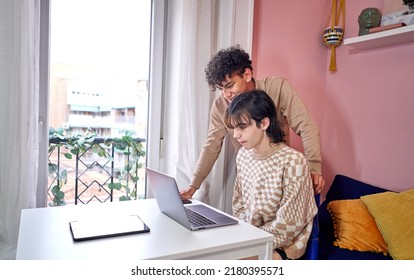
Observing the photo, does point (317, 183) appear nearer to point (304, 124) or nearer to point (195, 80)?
point (304, 124)

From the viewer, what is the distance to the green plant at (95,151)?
174 centimetres

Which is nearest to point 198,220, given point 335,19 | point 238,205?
point 238,205

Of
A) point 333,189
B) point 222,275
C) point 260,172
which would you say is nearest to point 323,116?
point 333,189

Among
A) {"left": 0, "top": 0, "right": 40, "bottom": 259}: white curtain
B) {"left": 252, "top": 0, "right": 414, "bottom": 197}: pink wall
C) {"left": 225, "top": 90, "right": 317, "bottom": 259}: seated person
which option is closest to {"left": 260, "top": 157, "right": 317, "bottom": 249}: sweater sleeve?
{"left": 225, "top": 90, "right": 317, "bottom": 259}: seated person

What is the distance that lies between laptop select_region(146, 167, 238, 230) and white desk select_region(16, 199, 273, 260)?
0.09 ft

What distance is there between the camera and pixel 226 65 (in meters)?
1.52

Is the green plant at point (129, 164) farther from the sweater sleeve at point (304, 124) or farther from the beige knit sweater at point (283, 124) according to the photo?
the sweater sleeve at point (304, 124)

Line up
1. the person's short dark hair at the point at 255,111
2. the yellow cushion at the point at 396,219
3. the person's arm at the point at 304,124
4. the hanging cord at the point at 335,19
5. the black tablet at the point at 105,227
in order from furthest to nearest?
the hanging cord at the point at 335,19 < the person's arm at the point at 304,124 < the yellow cushion at the point at 396,219 < the person's short dark hair at the point at 255,111 < the black tablet at the point at 105,227

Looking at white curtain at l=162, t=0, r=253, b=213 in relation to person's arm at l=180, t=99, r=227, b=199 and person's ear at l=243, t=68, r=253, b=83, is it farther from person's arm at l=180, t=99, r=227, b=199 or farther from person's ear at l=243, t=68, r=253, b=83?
person's ear at l=243, t=68, r=253, b=83

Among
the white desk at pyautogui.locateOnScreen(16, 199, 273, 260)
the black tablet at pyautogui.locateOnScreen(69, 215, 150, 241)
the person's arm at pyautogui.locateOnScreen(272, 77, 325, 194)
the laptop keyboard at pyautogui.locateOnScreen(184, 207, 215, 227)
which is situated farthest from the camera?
the person's arm at pyautogui.locateOnScreen(272, 77, 325, 194)

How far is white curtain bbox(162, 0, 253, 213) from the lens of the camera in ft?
5.96

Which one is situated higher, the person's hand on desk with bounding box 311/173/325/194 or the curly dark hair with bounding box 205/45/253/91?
the curly dark hair with bounding box 205/45/253/91

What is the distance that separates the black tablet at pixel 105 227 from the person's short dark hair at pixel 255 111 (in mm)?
558

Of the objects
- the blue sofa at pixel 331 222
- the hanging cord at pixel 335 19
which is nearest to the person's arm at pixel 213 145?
the blue sofa at pixel 331 222
